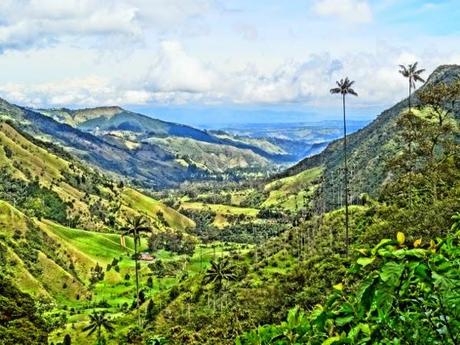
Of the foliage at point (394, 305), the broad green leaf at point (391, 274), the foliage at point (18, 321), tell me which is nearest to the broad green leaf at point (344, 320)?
the foliage at point (394, 305)

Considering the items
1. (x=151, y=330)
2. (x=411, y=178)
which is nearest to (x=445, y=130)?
(x=411, y=178)

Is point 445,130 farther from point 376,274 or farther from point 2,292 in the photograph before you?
point 2,292

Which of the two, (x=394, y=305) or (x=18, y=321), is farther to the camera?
(x=18, y=321)

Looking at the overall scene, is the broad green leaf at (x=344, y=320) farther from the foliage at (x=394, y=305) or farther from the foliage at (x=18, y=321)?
the foliage at (x=18, y=321)

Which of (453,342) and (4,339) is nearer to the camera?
(453,342)

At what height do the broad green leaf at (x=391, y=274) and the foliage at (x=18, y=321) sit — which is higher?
the broad green leaf at (x=391, y=274)

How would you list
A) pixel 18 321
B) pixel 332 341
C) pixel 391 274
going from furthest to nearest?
pixel 18 321, pixel 332 341, pixel 391 274

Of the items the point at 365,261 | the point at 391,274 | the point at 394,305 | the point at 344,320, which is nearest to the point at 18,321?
the point at 344,320

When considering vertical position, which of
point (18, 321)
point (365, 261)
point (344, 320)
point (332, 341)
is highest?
point (365, 261)

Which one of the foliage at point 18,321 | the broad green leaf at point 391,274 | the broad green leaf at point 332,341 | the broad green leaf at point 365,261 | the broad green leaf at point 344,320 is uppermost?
the broad green leaf at point 391,274

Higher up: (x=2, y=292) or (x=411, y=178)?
(x=411, y=178)

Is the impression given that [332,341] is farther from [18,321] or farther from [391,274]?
[18,321]
